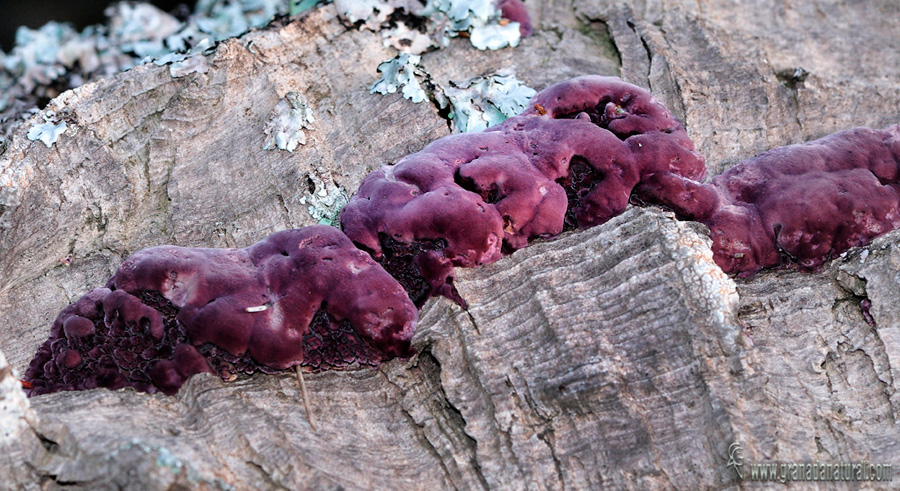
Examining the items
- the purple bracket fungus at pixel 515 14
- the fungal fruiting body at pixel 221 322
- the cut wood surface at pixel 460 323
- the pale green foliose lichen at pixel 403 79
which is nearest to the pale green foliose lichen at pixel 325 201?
the cut wood surface at pixel 460 323

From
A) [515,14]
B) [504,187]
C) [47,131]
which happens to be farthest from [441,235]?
[47,131]

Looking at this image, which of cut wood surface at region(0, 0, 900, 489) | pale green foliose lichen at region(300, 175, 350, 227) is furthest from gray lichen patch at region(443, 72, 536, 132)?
pale green foliose lichen at region(300, 175, 350, 227)

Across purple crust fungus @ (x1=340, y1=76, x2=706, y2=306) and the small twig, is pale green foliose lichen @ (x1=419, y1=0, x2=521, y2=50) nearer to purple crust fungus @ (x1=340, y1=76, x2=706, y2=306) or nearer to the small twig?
purple crust fungus @ (x1=340, y1=76, x2=706, y2=306)

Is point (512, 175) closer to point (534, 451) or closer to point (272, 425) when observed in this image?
point (534, 451)

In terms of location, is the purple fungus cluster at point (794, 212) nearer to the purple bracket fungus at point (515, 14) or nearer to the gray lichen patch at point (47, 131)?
the purple bracket fungus at point (515, 14)

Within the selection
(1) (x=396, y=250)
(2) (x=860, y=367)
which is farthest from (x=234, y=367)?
(2) (x=860, y=367)
